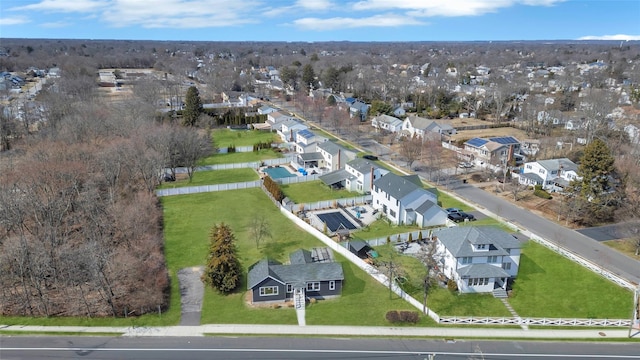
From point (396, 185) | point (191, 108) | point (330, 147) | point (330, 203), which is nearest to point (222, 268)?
point (330, 203)

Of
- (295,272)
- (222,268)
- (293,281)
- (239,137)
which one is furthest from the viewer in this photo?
(239,137)

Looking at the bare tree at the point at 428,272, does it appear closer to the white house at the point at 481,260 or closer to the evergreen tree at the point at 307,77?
the white house at the point at 481,260

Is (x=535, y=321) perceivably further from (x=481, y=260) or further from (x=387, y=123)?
(x=387, y=123)

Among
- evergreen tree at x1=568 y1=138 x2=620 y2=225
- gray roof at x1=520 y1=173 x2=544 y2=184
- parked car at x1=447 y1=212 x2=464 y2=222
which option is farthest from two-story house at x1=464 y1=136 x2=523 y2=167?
parked car at x1=447 y1=212 x2=464 y2=222

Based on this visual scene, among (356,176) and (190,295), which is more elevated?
(356,176)

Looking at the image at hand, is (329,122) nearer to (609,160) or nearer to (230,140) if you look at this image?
(230,140)

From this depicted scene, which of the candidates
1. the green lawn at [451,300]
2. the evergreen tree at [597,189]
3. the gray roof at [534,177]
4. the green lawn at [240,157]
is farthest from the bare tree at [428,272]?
the green lawn at [240,157]

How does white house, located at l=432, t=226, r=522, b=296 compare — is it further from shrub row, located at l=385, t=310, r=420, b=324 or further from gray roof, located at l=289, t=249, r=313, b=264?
gray roof, located at l=289, t=249, r=313, b=264
